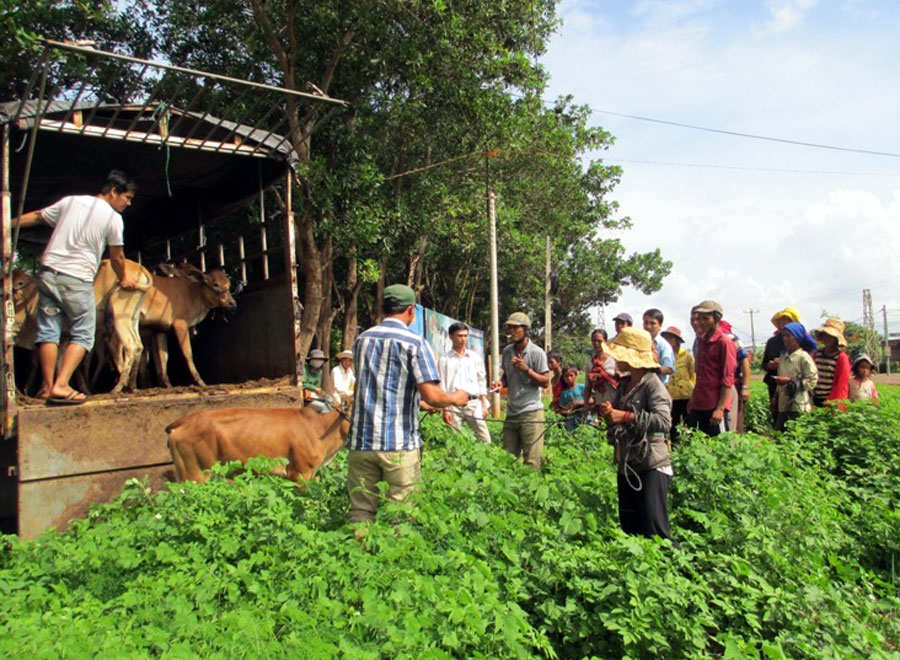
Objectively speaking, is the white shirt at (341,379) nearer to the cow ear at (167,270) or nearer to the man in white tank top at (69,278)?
the cow ear at (167,270)

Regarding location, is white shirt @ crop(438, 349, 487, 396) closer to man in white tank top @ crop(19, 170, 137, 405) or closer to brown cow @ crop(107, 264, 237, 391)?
brown cow @ crop(107, 264, 237, 391)

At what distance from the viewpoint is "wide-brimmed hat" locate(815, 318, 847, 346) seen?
8484mm

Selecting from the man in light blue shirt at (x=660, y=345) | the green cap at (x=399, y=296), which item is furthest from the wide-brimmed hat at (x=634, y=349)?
the man in light blue shirt at (x=660, y=345)

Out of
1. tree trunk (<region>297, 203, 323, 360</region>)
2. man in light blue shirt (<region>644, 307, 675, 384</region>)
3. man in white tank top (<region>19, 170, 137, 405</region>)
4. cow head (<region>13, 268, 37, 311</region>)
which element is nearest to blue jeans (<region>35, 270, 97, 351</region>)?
man in white tank top (<region>19, 170, 137, 405</region>)

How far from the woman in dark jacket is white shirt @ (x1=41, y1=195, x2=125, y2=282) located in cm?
383

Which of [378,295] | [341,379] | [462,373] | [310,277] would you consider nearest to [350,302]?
[378,295]

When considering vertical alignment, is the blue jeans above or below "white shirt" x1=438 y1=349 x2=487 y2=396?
above

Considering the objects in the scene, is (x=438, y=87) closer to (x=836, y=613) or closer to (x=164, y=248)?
(x=164, y=248)

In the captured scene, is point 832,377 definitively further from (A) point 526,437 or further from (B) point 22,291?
(B) point 22,291

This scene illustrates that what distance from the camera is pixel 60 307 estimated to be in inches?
218

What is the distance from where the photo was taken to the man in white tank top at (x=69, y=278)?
17.9 ft

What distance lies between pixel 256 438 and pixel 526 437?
2586mm

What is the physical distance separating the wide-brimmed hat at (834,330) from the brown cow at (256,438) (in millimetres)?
5740

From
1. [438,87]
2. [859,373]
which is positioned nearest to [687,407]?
[859,373]
